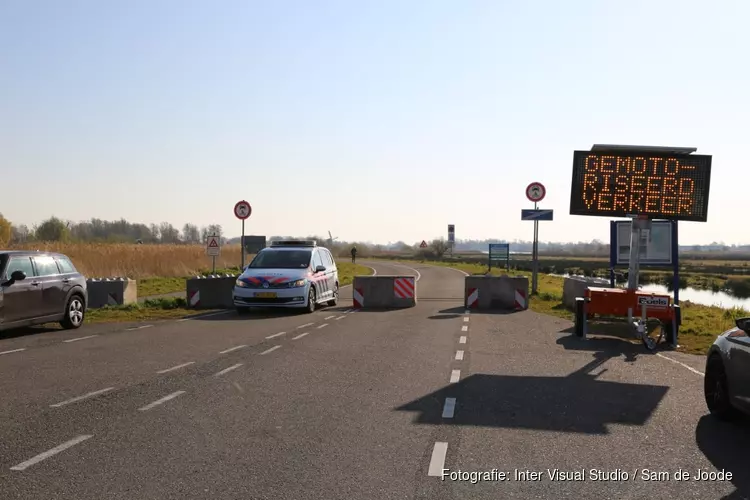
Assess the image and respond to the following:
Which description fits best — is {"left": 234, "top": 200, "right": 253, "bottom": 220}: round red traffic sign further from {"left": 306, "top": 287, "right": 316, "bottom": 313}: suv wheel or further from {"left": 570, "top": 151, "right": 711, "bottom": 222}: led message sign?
{"left": 570, "top": 151, "right": 711, "bottom": 222}: led message sign

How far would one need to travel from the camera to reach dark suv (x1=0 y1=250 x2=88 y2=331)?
13375mm

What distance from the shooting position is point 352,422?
6.65 metres

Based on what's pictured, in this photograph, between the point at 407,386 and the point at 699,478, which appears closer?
→ the point at 699,478

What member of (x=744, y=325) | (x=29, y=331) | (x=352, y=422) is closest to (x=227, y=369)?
(x=352, y=422)

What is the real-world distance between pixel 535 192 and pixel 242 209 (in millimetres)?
10288

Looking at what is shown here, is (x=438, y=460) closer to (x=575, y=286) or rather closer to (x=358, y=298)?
(x=575, y=286)

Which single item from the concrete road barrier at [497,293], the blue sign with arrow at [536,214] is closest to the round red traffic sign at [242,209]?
the concrete road barrier at [497,293]

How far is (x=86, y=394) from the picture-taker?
7918 millimetres

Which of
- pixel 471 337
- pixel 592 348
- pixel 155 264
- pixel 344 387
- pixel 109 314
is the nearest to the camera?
pixel 344 387

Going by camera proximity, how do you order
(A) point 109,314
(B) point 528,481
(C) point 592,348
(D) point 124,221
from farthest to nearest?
(D) point 124,221, (A) point 109,314, (C) point 592,348, (B) point 528,481

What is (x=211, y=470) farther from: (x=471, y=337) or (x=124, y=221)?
(x=124, y=221)

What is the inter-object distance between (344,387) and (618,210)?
7.28 m

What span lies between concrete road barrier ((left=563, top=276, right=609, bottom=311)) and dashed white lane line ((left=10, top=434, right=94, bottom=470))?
14.1 metres

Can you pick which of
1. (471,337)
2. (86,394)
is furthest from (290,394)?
(471,337)
